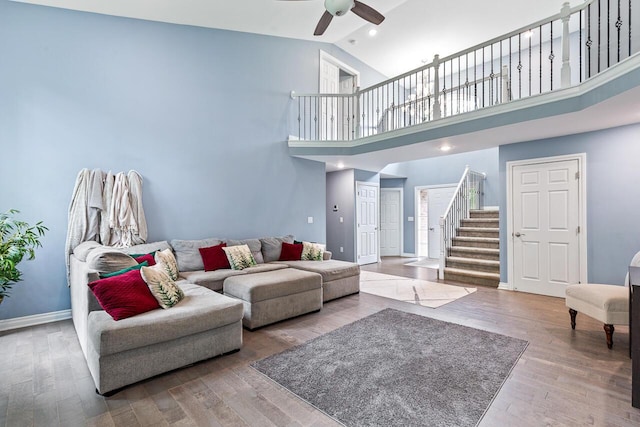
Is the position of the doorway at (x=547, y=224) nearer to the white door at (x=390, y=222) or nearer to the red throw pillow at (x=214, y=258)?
the white door at (x=390, y=222)

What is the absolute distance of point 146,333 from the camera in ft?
7.07

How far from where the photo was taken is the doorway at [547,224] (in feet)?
14.3

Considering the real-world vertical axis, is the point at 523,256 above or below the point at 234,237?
below

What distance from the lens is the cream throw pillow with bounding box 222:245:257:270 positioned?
4.22m

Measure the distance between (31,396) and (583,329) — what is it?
5.06m

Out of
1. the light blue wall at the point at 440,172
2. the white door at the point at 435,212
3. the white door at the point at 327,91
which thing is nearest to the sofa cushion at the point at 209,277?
the white door at the point at 327,91

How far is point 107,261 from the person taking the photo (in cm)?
267

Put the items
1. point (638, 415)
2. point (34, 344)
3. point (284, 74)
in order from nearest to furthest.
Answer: point (638, 415), point (34, 344), point (284, 74)

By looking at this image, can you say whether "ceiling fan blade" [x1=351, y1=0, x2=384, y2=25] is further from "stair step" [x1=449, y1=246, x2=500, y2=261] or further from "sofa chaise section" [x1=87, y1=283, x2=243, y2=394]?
"stair step" [x1=449, y1=246, x2=500, y2=261]

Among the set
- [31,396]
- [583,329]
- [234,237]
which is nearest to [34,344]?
[31,396]

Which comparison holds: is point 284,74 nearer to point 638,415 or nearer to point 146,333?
point 146,333

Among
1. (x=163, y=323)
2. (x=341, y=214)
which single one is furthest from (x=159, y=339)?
(x=341, y=214)

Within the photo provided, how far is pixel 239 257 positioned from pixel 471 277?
4209 mm

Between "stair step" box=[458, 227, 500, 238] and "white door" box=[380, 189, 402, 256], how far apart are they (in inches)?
105
